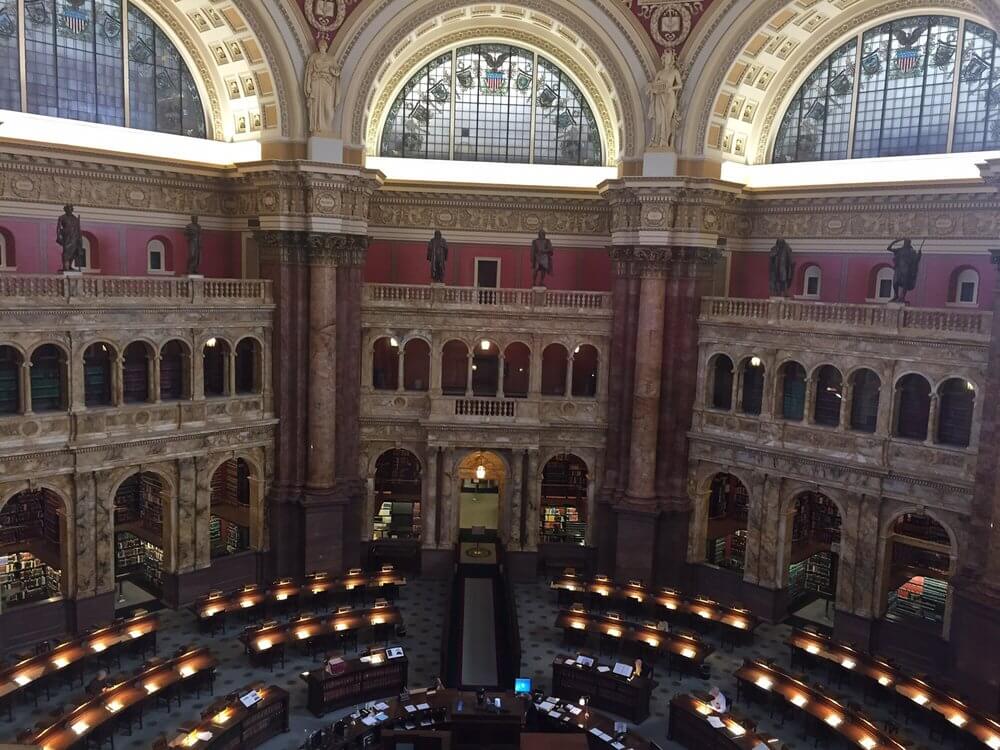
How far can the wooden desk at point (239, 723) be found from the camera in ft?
65.0

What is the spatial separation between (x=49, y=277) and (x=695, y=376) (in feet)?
69.2

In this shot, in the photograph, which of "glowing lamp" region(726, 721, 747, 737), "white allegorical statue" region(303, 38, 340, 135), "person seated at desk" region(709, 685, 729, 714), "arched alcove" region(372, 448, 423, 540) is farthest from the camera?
"arched alcove" region(372, 448, 423, 540)

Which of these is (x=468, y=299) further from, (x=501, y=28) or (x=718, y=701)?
(x=718, y=701)

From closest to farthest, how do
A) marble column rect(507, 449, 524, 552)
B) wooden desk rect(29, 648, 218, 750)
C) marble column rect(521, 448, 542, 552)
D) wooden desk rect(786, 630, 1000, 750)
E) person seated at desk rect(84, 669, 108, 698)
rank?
wooden desk rect(29, 648, 218, 750) < wooden desk rect(786, 630, 1000, 750) < person seated at desk rect(84, 669, 108, 698) < marble column rect(507, 449, 524, 552) < marble column rect(521, 448, 542, 552)

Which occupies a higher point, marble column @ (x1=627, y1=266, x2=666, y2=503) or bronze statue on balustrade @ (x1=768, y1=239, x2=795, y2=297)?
bronze statue on balustrade @ (x1=768, y1=239, x2=795, y2=297)

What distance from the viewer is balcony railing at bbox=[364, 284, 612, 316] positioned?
31.1 metres

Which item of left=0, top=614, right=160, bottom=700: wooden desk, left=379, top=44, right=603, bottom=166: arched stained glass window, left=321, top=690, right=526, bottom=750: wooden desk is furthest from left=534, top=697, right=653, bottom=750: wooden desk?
left=379, top=44, right=603, bottom=166: arched stained glass window

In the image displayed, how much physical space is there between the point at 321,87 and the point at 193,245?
22.4 ft

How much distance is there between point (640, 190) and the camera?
2955 cm

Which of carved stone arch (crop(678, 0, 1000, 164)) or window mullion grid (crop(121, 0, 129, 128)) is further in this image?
window mullion grid (crop(121, 0, 129, 128))

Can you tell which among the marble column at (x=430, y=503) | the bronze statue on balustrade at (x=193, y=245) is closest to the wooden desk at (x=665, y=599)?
the marble column at (x=430, y=503)

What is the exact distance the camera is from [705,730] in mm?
21328

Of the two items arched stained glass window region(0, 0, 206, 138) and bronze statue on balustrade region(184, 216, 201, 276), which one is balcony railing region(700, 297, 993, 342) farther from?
arched stained glass window region(0, 0, 206, 138)

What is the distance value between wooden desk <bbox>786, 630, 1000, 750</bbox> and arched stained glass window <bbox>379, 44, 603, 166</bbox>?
19.3 metres
